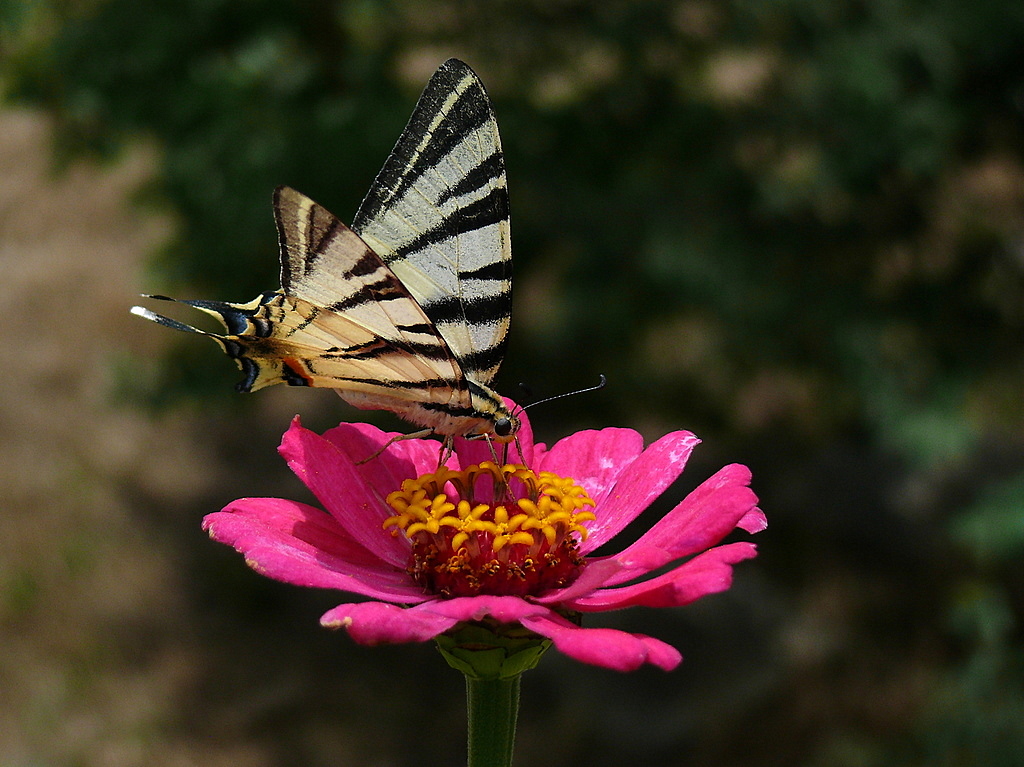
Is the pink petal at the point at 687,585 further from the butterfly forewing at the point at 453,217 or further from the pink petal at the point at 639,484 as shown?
the butterfly forewing at the point at 453,217

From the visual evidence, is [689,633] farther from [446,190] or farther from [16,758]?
[446,190]

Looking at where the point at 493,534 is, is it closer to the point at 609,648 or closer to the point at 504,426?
the point at 504,426

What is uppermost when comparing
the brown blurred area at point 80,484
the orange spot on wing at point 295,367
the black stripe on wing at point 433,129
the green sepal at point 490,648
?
the black stripe on wing at point 433,129

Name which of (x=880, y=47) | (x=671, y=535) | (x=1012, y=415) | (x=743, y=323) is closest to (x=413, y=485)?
(x=671, y=535)

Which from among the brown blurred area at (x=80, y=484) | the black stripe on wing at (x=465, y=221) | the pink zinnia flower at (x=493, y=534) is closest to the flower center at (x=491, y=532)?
the pink zinnia flower at (x=493, y=534)

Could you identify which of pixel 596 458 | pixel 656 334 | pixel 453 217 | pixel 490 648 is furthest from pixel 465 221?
pixel 656 334

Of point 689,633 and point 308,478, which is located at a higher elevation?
point 308,478

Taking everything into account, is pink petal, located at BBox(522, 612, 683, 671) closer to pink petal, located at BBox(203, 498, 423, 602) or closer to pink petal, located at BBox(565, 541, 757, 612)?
pink petal, located at BBox(565, 541, 757, 612)
